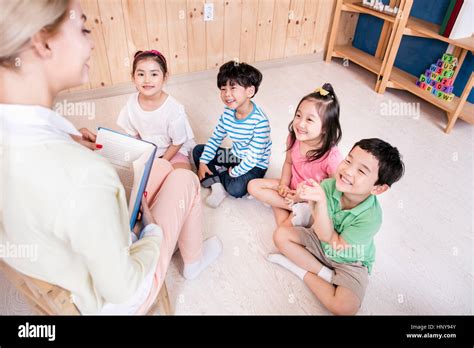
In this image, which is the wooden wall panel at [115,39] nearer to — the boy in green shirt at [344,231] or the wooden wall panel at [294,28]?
the wooden wall panel at [294,28]

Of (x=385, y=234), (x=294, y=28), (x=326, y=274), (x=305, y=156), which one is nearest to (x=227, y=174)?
→ (x=305, y=156)

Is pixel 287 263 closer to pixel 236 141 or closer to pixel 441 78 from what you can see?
pixel 236 141

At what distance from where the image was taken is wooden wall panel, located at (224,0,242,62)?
2598 mm

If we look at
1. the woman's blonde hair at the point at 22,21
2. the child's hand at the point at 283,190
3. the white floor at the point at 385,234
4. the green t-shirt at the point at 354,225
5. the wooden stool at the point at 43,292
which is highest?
the woman's blonde hair at the point at 22,21

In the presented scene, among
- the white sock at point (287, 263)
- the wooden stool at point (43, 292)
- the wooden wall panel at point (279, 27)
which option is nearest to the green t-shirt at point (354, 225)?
the white sock at point (287, 263)

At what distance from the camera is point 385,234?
157 cm

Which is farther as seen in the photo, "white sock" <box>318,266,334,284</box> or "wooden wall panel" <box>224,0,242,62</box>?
"wooden wall panel" <box>224,0,242,62</box>

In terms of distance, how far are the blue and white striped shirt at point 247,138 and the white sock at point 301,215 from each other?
1.04 feet

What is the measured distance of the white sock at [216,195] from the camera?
1686mm

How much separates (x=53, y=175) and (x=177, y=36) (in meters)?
2.23

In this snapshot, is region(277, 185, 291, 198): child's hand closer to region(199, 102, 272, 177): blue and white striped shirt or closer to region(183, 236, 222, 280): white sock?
region(199, 102, 272, 177): blue and white striped shirt

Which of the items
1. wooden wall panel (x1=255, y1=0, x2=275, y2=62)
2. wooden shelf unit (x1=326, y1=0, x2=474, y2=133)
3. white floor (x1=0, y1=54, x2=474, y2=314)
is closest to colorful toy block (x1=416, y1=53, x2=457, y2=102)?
wooden shelf unit (x1=326, y1=0, x2=474, y2=133)
